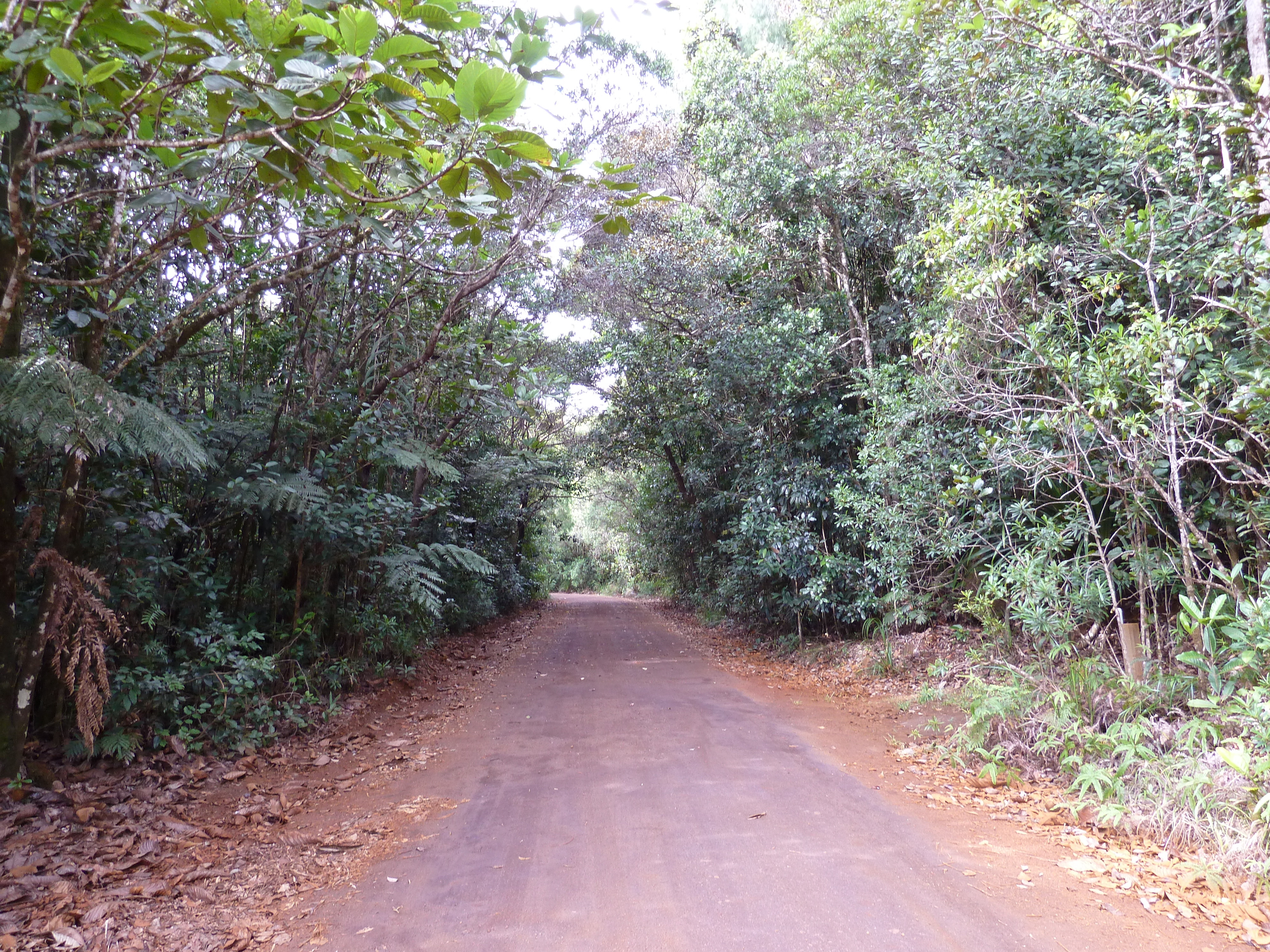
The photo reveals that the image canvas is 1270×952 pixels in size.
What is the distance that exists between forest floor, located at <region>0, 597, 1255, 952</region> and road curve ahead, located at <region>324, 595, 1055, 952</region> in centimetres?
2

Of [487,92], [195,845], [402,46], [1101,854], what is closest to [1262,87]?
[1101,854]

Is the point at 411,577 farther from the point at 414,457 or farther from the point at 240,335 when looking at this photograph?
the point at 240,335

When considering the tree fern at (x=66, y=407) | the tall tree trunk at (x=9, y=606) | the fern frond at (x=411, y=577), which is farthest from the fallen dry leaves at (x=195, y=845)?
the tree fern at (x=66, y=407)

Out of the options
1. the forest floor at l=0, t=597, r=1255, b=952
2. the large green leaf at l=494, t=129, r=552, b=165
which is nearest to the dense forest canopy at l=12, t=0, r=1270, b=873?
the large green leaf at l=494, t=129, r=552, b=165

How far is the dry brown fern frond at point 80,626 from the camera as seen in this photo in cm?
422

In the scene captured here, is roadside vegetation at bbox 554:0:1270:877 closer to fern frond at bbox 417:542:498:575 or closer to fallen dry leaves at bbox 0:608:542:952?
fern frond at bbox 417:542:498:575

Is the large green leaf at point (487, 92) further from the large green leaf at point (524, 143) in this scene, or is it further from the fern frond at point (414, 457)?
the fern frond at point (414, 457)

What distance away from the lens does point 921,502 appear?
8531 millimetres

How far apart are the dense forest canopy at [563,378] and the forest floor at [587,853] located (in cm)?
70

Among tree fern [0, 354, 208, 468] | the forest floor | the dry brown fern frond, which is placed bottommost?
the forest floor

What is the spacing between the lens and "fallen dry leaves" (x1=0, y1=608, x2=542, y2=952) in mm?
3518

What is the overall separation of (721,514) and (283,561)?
37.1ft

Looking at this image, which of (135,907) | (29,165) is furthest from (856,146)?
(135,907)

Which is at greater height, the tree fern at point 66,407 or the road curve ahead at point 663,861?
the tree fern at point 66,407
